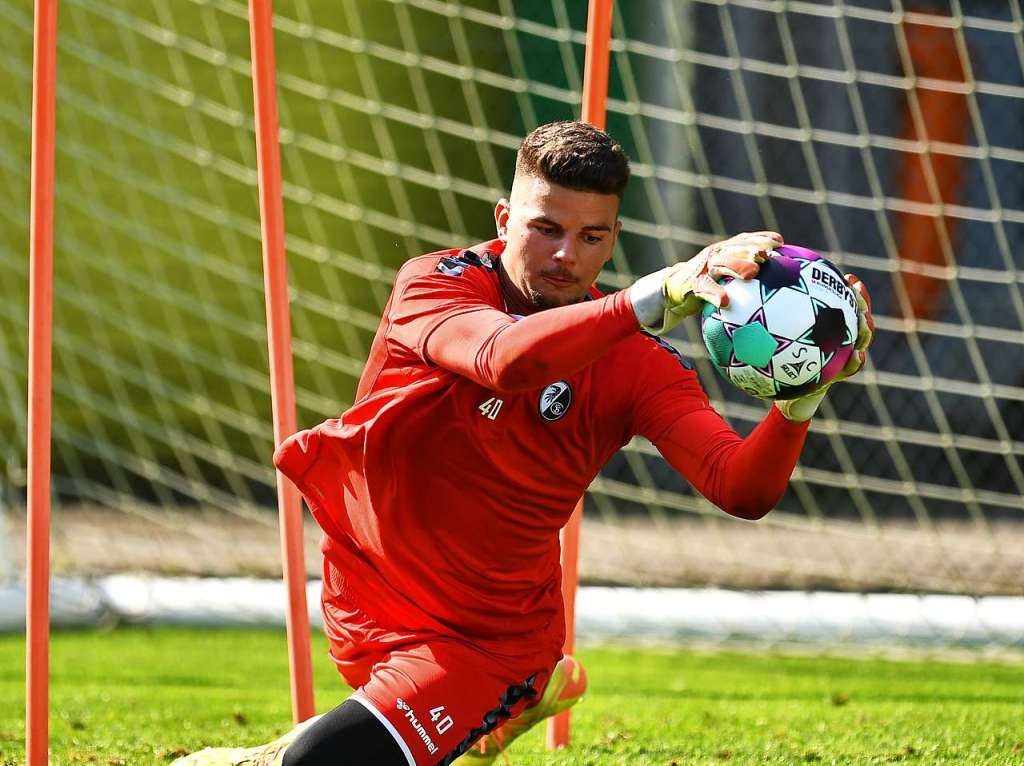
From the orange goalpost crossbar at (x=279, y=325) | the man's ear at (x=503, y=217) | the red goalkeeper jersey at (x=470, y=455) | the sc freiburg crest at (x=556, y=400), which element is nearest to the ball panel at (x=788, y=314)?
the red goalkeeper jersey at (x=470, y=455)

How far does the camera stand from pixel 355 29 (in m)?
8.34

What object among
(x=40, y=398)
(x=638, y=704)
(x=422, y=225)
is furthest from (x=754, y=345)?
(x=422, y=225)

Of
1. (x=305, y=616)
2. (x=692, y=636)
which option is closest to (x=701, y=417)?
(x=305, y=616)

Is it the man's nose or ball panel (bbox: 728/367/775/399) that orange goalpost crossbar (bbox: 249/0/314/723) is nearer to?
the man's nose

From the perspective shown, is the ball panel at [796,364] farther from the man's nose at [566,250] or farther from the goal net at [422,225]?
the goal net at [422,225]

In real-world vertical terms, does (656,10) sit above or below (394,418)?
above

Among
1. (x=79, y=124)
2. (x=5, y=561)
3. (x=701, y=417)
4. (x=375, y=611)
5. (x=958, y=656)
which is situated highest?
(x=79, y=124)

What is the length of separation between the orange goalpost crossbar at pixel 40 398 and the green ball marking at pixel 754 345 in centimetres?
173

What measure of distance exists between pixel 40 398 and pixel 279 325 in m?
0.61

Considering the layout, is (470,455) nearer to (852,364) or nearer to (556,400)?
(556,400)

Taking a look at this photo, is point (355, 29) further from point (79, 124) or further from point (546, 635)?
point (546, 635)

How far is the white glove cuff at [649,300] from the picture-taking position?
232 cm

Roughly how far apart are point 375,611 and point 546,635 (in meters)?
0.37

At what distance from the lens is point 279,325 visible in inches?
144
